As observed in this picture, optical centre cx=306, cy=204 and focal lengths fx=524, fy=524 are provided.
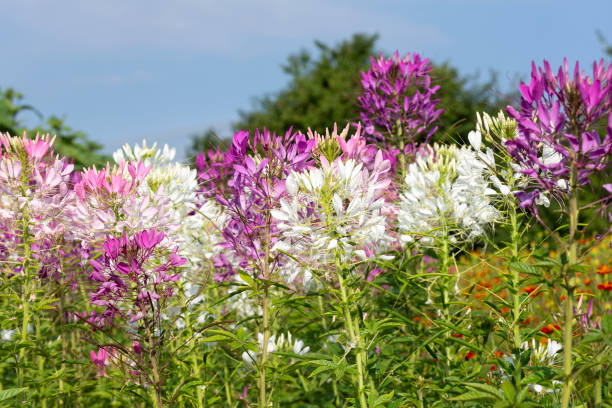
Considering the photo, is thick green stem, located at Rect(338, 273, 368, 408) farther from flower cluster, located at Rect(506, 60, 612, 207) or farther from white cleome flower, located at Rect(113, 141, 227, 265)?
white cleome flower, located at Rect(113, 141, 227, 265)

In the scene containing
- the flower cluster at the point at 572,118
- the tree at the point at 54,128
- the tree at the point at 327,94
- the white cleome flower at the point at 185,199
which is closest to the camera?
the flower cluster at the point at 572,118

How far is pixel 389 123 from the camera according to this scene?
436cm

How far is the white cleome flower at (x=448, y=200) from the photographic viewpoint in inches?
117

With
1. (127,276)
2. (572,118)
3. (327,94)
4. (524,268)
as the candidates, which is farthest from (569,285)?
(327,94)

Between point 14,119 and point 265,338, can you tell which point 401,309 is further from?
point 14,119

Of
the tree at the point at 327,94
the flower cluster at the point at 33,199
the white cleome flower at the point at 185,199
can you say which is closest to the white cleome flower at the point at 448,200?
the white cleome flower at the point at 185,199

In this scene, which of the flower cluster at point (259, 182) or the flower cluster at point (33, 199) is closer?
the flower cluster at point (259, 182)

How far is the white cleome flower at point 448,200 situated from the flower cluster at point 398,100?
840mm

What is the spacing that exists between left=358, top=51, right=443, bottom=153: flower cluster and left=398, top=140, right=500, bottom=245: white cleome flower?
84 cm

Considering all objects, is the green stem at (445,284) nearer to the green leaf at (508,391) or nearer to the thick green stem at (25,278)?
the green leaf at (508,391)

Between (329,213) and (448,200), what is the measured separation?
1.18 metres

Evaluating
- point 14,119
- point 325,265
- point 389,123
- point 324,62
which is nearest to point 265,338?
point 325,265

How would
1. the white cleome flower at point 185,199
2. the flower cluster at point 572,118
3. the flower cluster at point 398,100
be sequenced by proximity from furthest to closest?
the flower cluster at point 398,100 → the white cleome flower at point 185,199 → the flower cluster at point 572,118

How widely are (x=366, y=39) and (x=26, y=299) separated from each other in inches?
1596
